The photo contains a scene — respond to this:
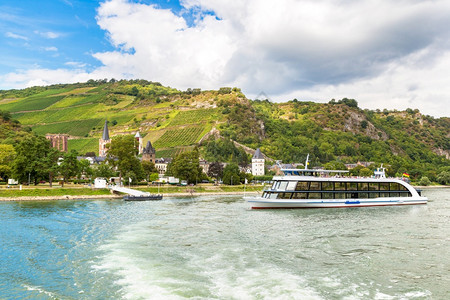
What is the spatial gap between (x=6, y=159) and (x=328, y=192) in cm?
6533

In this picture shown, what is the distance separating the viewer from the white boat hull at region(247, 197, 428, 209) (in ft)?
156

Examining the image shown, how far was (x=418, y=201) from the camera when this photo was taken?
58.2 m

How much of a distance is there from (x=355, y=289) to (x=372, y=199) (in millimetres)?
40927

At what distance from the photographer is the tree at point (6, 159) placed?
238 feet

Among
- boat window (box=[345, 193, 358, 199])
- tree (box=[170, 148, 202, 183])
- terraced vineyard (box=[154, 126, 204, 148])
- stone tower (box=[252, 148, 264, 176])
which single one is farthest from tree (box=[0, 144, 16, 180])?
terraced vineyard (box=[154, 126, 204, 148])

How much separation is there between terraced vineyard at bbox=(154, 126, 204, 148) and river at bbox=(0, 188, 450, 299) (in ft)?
400

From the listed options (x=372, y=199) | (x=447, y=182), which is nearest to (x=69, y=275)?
(x=372, y=199)

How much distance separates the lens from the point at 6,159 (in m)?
76.9

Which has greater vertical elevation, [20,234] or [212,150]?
[212,150]

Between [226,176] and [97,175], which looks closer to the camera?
[97,175]

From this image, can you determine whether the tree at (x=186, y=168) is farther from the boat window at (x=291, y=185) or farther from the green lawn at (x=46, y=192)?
the boat window at (x=291, y=185)

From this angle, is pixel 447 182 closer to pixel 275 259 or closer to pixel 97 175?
pixel 97 175

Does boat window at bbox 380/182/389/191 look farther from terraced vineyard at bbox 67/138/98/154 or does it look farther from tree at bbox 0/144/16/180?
terraced vineyard at bbox 67/138/98/154

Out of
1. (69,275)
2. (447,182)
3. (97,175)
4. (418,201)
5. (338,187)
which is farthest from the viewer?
(447,182)
